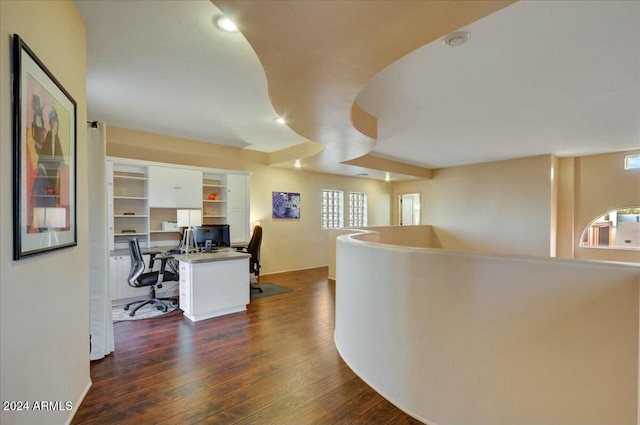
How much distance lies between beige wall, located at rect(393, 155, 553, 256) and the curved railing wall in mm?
6341

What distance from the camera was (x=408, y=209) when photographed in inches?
421

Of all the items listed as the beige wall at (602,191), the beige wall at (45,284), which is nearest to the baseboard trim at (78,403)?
the beige wall at (45,284)

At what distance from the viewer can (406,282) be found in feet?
6.49

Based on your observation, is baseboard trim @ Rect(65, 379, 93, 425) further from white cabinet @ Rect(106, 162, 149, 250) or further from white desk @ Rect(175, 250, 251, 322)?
white cabinet @ Rect(106, 162, 149, 250)

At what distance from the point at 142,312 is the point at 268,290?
197 cm

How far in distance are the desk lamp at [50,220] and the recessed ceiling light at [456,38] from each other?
282 cm

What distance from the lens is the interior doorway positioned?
10094 mm

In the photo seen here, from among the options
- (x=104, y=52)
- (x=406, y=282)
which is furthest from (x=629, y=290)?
(x=104, y=52)

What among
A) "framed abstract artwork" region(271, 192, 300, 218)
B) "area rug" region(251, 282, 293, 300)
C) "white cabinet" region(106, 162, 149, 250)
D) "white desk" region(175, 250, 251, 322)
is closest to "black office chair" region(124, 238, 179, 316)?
"white desk" region(175, 250, 251, 322)

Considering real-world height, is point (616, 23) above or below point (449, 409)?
above

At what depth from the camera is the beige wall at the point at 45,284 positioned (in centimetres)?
118

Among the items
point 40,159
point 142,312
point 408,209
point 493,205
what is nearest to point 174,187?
point 142,312

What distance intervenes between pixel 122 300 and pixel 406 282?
4606mm

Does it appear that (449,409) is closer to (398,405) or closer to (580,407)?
(398,405)
